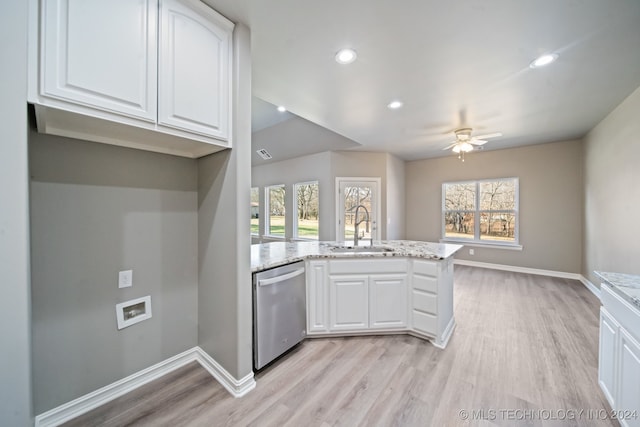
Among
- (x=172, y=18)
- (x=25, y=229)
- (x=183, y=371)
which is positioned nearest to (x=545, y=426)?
(x=183, y=371)

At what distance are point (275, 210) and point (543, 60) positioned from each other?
5.90 metres

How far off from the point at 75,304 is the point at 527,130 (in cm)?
593

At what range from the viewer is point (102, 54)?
117cm

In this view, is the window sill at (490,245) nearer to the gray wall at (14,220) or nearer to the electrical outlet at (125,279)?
the electrical outlet at (125,279)

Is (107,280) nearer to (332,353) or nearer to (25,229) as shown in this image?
(25,229)

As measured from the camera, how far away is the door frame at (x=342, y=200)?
5.40 meters

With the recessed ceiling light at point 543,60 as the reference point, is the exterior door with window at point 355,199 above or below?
below

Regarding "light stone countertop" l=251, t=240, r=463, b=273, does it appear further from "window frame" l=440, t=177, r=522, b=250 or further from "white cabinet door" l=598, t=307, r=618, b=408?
"window frame" l=440, t=177, r=522, b=250

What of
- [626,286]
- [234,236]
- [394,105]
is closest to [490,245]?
[394,105]

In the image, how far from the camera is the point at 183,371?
1.95 m

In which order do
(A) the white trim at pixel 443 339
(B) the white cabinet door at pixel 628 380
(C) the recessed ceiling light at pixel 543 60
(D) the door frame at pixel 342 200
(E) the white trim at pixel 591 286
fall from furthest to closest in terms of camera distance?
1. (D) the door frame at pixel 342 200
2. (E) the white trim at pixel 591 286
3. (A) the white trim at pixel 443 339
4. (C) the recessed ceiling light at pixel 543 60
5. (B) the white cabinet door at pixel 628 380

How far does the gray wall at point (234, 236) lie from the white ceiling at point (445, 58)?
0.57m

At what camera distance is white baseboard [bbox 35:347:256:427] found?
1.47m

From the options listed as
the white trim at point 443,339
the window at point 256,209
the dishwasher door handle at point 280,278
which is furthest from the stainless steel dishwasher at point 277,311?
the window at point 256,209
